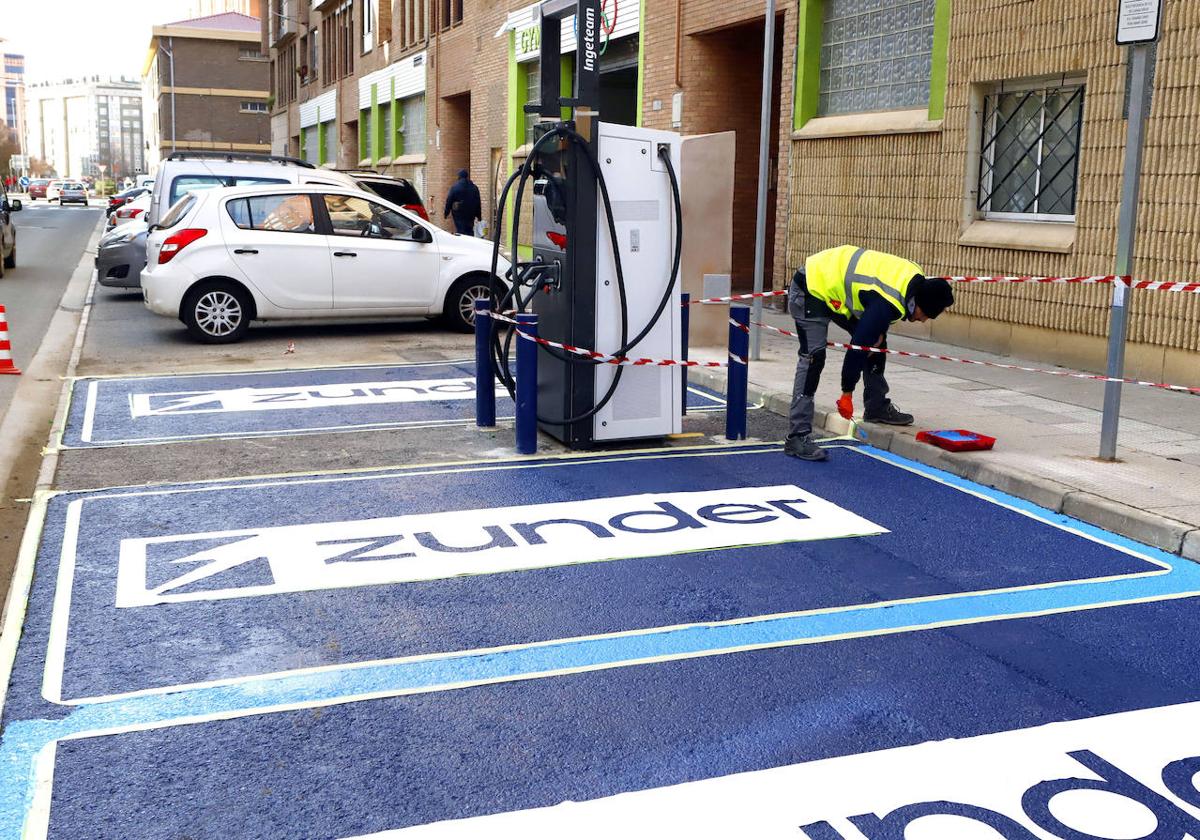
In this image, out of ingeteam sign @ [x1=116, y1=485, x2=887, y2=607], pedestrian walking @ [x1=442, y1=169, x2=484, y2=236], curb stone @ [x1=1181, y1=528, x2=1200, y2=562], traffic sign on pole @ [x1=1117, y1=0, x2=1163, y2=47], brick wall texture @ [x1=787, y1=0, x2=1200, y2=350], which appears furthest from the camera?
pedestrian walking @ [x1=442, y1=169, x2=484, y2=236]

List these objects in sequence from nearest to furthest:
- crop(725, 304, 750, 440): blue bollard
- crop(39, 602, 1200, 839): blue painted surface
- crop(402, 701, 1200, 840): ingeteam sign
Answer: crop(402, 701, 1200, 840): ingeteam sign < crop(39, 602, 1200, 839): blue painted surface < crop(725, 304, 750, 440): blue bollard

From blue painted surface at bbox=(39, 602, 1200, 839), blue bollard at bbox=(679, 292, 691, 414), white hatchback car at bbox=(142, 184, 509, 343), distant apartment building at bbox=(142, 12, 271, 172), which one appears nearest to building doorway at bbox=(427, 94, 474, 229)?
white hatchback car at bbox=(142, 184, 509, 343)

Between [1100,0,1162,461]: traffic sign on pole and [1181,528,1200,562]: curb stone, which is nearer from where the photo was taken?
[1181,528,1200,562]: curb stone

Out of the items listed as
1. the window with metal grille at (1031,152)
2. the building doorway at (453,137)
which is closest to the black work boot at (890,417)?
the window with metal grille at (1031,152)

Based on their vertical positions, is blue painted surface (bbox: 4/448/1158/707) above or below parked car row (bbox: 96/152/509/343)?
below

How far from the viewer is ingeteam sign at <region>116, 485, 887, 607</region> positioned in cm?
548

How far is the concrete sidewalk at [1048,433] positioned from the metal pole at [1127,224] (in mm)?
281

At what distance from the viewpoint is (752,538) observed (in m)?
6.18

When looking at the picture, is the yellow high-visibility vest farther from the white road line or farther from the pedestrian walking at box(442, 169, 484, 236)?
the pedestrian walking at box(442, 169, 484, 236)

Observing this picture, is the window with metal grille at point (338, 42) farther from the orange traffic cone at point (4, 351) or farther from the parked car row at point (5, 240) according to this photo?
the orange traffic cone at point (4, 351)

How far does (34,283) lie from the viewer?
21547mm

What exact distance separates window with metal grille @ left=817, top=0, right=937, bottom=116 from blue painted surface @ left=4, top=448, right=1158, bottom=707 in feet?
24.5

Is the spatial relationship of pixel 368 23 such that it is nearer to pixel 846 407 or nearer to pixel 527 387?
pixel 527 387

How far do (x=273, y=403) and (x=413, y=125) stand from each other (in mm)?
27194
